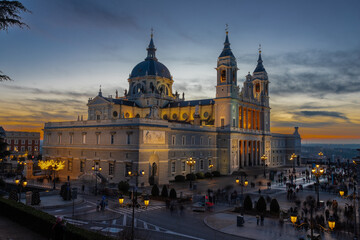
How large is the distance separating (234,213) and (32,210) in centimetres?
1922

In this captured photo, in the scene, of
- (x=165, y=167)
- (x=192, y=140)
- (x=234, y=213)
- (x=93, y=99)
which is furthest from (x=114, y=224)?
(x=93, y=99)

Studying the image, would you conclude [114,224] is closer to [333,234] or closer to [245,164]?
[333,234]

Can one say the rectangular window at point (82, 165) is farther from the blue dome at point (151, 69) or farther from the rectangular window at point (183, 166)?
the blue dome at point (151, 69)

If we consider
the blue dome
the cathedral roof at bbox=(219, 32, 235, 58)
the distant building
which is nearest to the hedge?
the cathedral roof at bbox=(219, 32, 235, 58)

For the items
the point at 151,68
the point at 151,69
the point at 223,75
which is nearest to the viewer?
the point at 223,75

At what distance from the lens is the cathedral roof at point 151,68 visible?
86.3 m

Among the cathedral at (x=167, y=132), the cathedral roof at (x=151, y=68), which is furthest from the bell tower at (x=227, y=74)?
the cathedral roof at (x=151, y=68)

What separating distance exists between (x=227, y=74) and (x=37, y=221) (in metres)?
61.3

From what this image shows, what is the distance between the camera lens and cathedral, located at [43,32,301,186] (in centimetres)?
5144

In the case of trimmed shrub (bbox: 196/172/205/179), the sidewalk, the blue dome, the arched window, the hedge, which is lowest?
the sidewalk

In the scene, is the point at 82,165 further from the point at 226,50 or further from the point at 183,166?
the point at 226,50

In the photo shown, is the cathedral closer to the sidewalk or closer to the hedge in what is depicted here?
the sidewalk

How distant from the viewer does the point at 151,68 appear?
86.8m

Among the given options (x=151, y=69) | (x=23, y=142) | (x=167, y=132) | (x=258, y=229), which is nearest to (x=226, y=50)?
(x=151, y=69)
